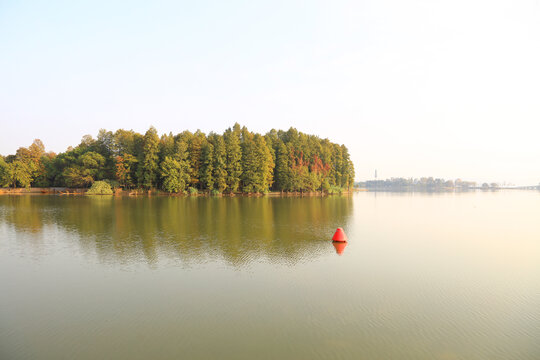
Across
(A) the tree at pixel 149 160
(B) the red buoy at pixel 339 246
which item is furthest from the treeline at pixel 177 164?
(B) the red buoy at pixel 339 246

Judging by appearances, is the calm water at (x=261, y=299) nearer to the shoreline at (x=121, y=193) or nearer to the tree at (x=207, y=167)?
the shoreline at (x=121, y=193)

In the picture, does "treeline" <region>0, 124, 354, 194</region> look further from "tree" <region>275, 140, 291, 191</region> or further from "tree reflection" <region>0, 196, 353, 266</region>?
"tree reflection" <region>0, 196, 353, 266</region>

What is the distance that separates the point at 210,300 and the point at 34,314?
Result: 4.78 metres

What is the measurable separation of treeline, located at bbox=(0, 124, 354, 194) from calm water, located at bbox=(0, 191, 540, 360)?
54.2 metres

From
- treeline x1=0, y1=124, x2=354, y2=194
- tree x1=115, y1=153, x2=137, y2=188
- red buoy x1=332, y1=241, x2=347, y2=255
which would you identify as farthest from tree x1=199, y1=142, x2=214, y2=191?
red buoy x1=332, y1=241, x2=347, y2=255

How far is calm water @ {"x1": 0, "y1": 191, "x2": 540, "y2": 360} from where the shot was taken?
651 centimetres

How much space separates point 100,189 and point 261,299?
71950 millimetres

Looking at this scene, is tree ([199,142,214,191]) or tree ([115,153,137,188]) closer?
tree ([115,153,137,188])

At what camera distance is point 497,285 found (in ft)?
36.5

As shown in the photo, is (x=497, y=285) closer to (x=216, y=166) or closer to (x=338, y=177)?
(x=216, y=166)

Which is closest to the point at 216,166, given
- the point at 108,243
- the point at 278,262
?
the point at 108,243

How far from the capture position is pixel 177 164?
224 ft

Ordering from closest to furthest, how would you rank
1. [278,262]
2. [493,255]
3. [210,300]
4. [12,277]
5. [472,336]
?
[472,336]
[210,300]
[12,277]
[278,262]
[493,255]

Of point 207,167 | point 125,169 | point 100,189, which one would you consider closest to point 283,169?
point 207,167
